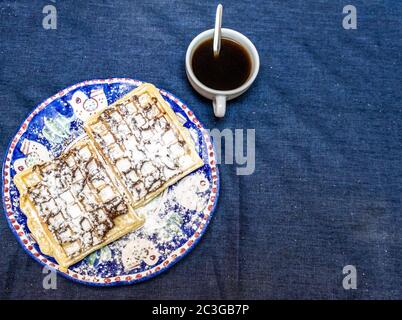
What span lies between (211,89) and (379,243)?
1.56 ft

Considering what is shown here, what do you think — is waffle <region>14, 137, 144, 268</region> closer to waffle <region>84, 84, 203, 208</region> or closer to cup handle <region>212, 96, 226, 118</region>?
waffle <region>84, 84, 203, 208</region>

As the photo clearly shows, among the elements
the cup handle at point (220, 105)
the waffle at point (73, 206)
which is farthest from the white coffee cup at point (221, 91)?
the waffle at point (73, 206)

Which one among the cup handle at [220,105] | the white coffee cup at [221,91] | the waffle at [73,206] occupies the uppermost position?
the white coffee cup at [221,91]

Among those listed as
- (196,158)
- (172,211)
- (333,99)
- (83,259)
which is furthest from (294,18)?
(83,259)

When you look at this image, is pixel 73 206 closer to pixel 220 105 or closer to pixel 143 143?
pixel 143 143

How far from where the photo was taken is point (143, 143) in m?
0.87

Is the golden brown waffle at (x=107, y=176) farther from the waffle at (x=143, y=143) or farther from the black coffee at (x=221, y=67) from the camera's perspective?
the black coffee at (x=221, y=67)

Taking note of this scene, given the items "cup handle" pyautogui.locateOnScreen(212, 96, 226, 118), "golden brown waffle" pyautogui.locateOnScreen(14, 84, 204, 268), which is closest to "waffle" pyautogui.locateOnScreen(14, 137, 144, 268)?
"golden brown waffle" pyautogui.locateOnScreen(14, 84, 204, 268)

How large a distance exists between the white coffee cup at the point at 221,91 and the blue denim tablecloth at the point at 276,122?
53mm

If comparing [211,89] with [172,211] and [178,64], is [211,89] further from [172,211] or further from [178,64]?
[172,211]

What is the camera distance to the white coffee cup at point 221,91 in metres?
0.85

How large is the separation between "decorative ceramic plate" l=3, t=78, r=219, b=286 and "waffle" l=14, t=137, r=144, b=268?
2cm

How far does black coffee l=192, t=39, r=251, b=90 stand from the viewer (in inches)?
34.4
